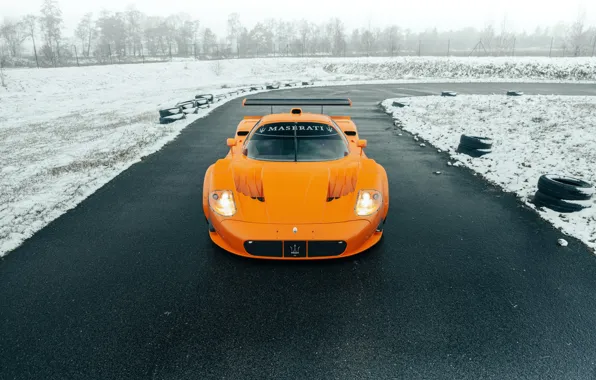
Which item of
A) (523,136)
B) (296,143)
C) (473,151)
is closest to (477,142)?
(473,151)

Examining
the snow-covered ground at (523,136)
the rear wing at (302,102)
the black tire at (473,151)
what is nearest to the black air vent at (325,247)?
the snow-covered ground at (523,136)

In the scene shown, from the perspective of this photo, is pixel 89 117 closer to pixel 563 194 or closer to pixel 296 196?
pixel 296 196

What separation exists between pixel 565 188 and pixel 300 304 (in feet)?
14.8

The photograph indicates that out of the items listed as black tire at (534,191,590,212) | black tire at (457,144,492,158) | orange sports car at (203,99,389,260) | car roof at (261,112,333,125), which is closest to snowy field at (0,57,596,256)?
orange sports car at (203,99,389,260)

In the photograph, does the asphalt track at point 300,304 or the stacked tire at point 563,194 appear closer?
the asphalt track at point 300,304

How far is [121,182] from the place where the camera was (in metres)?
7.18

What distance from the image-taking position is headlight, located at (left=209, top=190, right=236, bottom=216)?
412cm

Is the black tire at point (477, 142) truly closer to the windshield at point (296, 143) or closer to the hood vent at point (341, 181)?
the windshield at point (296, 143)

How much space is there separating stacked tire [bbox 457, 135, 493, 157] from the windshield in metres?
4.68

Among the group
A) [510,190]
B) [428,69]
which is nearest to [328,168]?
[510,190]

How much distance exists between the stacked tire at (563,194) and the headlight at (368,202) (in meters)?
3.11

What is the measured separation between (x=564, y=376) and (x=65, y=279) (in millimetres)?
4663

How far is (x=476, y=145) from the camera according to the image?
8570 millimetres

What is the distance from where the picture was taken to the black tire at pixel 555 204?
211 inches
